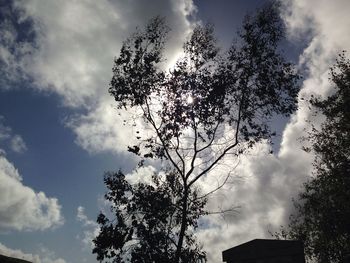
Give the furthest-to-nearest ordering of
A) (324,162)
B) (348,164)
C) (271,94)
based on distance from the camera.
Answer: (324,162) → (348,164) → (271,94)

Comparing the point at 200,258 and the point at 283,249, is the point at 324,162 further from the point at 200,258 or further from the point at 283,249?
the point at 200,258

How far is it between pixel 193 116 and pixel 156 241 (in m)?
8.55

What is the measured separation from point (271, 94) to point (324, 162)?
11396 mm

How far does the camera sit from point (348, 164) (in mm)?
28406

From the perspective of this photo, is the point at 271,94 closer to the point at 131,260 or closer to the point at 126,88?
the point at 126,88

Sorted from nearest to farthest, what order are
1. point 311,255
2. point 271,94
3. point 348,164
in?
point 271,94 < point 348,164 < point 311,255

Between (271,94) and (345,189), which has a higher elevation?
(271,94)

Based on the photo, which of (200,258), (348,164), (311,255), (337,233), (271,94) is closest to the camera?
(271,94)

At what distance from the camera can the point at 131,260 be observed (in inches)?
907

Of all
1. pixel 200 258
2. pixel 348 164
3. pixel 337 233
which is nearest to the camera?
pixel 200 258

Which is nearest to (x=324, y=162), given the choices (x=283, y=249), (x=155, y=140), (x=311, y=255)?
(x=283, y=249)

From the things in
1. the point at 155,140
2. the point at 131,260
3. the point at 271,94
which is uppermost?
the point at 271,94

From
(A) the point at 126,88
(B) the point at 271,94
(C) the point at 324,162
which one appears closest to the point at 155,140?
(A) the point at 126,88

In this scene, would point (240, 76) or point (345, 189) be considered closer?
point (240, 76)
